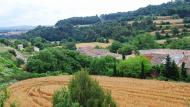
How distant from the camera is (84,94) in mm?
23125

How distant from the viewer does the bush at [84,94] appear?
22203 millimetres

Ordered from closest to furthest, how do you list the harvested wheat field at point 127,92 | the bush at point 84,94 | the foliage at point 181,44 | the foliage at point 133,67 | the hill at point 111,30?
the bush at point 84,94
the harvested wheat field at point 127,92
the foliage at point 133,67
the foliage at point 181,44
the hill at point 111,30

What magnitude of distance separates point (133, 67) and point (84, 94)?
3765 cm

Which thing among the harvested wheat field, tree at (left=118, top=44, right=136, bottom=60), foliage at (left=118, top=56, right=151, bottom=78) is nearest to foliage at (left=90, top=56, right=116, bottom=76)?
foliage at (left=118, top=56, right=151, bottom=78)

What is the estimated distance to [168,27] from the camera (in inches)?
4680

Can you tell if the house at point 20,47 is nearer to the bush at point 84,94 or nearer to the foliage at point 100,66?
the foliage at point 100,66

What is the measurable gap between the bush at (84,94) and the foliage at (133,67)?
116ft

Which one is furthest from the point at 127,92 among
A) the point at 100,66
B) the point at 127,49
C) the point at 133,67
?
the point at 127,49

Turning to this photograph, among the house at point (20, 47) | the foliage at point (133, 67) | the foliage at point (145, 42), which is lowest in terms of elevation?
the house at point (20, 47)

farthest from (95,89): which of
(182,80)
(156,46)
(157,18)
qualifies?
(157,18)

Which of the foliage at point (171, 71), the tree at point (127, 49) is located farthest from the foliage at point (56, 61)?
the tree at point (127, 49)

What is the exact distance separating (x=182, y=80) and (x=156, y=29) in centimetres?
6740

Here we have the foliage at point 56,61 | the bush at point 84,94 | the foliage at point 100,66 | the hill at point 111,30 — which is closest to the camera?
the bush at point 84,94

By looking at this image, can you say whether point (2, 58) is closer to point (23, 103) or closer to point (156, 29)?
point (23, 103)
